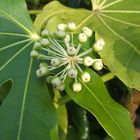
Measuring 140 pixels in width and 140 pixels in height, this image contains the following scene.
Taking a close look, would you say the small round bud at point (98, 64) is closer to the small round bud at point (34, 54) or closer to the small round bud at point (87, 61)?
the small round bud at point (87, 61)

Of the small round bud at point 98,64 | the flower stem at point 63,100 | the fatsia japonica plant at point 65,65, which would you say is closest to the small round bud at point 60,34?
the fatsia japonica plant at point 65,65

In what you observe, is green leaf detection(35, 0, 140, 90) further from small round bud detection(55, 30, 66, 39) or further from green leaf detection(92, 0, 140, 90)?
small round bud detection(55, 30, 66, 39)

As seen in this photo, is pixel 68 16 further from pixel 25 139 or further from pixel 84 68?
pixel 25 139

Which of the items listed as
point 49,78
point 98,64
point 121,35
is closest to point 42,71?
point 49,78

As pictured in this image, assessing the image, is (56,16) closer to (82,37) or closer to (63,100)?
(82,37)

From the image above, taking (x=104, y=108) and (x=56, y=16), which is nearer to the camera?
(x=104, y=108)

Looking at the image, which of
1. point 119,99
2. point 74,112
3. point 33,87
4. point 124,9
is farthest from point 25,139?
point 119,99
